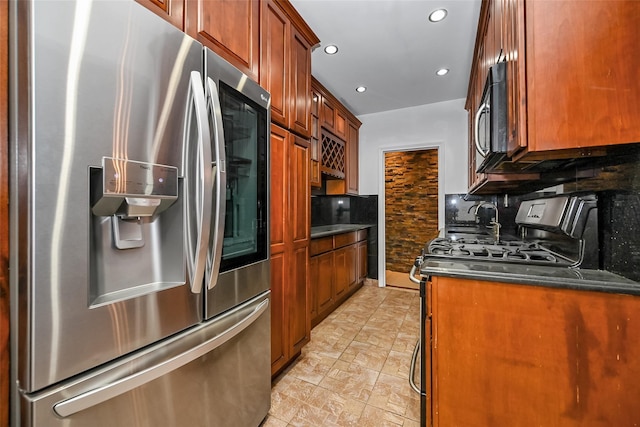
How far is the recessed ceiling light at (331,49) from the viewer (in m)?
2.50

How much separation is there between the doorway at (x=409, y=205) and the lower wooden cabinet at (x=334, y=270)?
3.22 ft

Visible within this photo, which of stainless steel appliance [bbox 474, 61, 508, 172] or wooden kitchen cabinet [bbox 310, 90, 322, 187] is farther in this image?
wooden kitchen cabinet [bbox 310, 90, 322, 187]

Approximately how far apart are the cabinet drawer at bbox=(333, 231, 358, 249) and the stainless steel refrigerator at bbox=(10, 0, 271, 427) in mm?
2066

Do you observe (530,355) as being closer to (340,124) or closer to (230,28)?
(230,28)

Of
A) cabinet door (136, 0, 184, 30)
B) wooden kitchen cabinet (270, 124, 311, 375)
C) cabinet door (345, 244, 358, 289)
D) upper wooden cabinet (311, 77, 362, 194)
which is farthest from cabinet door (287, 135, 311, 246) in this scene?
cabinet door (345, 244, 358, 289)

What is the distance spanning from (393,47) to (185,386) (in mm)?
2835

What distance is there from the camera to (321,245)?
287 cm

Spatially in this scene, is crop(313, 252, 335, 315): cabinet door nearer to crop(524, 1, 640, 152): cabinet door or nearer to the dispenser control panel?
the dispenser control panel

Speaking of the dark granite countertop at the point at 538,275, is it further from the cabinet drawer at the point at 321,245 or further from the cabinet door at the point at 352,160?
the cabinet door at the point at 352,160

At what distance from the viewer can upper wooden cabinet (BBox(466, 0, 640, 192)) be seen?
90 centimetres

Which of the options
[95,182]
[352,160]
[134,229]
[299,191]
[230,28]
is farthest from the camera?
[352,160]

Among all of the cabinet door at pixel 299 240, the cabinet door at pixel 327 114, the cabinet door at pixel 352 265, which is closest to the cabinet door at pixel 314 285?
the cabinet door at pixel 299 240

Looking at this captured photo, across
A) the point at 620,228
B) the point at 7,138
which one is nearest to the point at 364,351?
the point at 620,228

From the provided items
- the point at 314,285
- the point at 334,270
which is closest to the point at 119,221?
the point at 314,285
